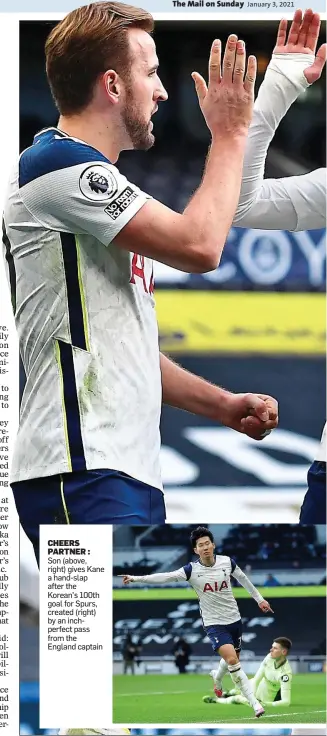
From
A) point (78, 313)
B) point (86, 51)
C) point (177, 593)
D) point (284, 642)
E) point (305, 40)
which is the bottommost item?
point (284, 642)

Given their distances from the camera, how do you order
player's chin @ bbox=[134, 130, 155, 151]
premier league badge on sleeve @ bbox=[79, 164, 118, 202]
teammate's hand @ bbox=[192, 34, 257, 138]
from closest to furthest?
premier league badge on sleeve @ bbox=[79, 164, 118, 202]
teammate's hand @ bbox=[192, 34, 257, 138]
player's chin @ bbox=[134, 130, 155, 151]

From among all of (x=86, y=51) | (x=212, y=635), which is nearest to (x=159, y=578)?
(x=212, y=635)

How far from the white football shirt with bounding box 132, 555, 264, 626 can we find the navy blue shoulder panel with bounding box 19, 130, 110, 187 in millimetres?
873

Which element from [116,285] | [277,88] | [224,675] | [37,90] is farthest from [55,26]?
[224,675]

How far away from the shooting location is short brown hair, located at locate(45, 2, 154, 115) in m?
1.93

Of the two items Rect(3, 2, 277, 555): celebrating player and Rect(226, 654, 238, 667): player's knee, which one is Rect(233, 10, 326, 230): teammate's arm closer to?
Rect(3, 2, 277, 555): celebrating player

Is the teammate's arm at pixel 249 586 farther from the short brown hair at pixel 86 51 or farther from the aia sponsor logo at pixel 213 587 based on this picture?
the short brown hair at pixel 86 51

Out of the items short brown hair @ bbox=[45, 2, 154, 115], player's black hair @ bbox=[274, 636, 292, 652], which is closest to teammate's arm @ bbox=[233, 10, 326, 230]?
short brown hair @ bbox=[45, 2, 154, 115]

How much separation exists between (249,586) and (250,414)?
1.23 feet

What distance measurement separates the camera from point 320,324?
86.4 inches

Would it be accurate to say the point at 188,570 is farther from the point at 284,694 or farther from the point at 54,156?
the point at 54,156

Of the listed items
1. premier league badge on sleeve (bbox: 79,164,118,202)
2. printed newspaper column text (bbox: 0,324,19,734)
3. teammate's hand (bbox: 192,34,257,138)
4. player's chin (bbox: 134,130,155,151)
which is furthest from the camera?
printed newspaper column text (bbox: 0,324,19,734)

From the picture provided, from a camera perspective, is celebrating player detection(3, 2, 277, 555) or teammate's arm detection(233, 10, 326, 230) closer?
celebrating player detection(3, 2, 277, 555)

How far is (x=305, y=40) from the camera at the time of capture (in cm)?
217
